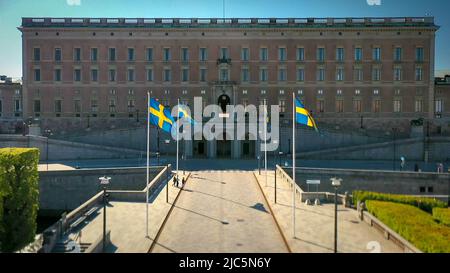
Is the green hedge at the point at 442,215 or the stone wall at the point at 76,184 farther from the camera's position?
the stone wall at the point at 76,184

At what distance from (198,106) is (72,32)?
21.8 m

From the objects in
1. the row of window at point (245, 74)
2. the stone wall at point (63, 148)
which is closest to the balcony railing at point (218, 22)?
the row of window at point (245, 74)

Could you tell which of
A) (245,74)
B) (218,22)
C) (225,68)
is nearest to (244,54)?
(245,74)

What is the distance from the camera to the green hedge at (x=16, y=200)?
22.8m

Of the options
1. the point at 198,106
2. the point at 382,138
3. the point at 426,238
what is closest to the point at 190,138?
the point at 198,106

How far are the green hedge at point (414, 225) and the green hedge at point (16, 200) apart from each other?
21.6 metres

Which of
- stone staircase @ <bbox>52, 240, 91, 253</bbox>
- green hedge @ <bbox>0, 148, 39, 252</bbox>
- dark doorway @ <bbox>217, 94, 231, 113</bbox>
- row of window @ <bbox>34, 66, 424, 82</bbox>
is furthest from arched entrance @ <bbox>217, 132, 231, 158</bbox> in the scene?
stone staircase @ <bbox>52, 240, 91, 253</bbox>

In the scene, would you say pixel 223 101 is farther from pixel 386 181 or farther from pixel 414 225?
pixel 414 225

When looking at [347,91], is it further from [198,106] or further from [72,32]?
[72,32]

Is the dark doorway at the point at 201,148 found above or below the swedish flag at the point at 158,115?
below

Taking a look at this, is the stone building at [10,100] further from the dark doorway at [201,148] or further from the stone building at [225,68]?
the dark doorway at [201,148]

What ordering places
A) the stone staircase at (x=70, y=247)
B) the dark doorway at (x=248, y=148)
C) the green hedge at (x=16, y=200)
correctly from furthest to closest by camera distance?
the dark doorway at (x=248, y=148)
the green hedge at (x=16, y=200)
the stone staircase at (x=70, y=247)

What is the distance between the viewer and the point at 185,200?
89.1 feet

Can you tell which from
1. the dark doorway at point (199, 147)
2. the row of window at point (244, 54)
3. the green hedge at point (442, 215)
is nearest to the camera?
the green hedge at point (442, 215)
